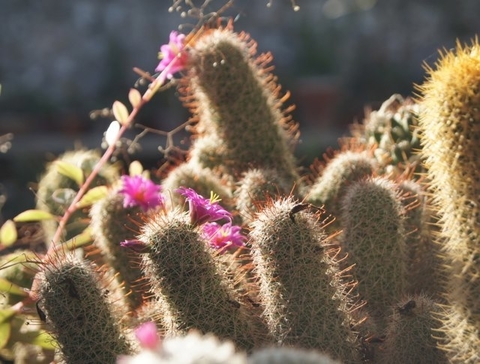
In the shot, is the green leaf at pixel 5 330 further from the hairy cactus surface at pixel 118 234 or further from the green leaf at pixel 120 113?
the green leaf at pixel 120 113

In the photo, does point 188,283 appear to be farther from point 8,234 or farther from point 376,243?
point 8,234

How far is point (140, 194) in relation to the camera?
1419mm

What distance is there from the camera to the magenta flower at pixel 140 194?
1405 millimetres

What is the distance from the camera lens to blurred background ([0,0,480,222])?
5.27m

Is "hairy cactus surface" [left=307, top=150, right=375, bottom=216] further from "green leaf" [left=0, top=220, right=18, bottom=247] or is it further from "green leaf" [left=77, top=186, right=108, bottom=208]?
"green leaf" [left=0, top=220, right=18, bottom=247]

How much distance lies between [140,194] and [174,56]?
28 cm

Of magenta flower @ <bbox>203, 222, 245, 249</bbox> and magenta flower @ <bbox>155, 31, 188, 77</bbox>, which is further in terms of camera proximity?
magenta flower @ <bbox>155, 31, 188, 77</bbox>

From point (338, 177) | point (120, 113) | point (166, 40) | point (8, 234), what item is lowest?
point (338, 177)

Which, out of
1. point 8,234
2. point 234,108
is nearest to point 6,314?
point 8,234

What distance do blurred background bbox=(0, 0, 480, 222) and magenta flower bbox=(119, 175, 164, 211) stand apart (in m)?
3.61

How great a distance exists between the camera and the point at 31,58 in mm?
5527

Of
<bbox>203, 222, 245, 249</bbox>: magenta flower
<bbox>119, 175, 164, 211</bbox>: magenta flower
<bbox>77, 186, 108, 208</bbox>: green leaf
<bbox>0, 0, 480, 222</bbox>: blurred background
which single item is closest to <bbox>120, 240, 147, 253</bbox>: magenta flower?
<bbox>203, 222, 245, 249</bbox>: magenta flower

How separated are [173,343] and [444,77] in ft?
2.20

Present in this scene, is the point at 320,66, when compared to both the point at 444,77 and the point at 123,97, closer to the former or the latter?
the point at 123,97
